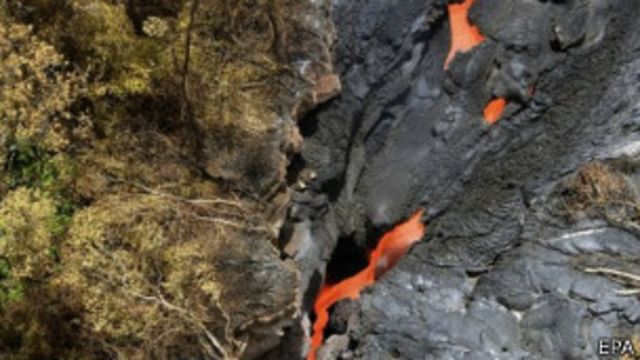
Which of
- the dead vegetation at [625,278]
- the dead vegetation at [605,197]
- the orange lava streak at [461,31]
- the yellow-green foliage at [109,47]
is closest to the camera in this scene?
the yellow-green foliage at [109,47]

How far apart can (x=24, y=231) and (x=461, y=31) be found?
32.0 feet

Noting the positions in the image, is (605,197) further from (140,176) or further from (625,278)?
A: (140,176)

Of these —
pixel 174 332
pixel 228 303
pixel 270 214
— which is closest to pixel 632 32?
pixel 270 214

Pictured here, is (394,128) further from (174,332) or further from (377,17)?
(174,332)

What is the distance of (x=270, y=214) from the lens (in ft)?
34.8

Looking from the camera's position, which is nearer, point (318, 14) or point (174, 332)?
point (174, 332)

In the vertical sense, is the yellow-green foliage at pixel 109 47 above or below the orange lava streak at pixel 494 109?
above

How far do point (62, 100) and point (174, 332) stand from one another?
3.29 m

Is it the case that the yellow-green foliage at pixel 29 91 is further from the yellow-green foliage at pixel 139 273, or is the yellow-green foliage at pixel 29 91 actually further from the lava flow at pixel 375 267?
the lava flow at pixel 375 267

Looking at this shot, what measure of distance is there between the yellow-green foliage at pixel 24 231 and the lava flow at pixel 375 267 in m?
6.33

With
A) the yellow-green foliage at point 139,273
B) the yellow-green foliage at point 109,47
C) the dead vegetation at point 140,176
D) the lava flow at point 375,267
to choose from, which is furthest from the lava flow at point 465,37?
the yellow-green foliage at point 139,273

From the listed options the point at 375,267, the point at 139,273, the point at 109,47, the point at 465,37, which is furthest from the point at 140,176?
the point at 465,37

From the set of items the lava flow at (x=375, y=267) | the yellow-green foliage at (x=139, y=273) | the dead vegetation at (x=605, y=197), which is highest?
the dead vegetation at (x=605, y=197)

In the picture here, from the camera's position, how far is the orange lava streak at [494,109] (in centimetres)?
1363
